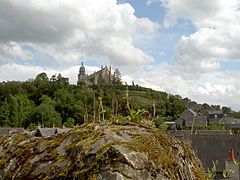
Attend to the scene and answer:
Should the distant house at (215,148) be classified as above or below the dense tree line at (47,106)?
below

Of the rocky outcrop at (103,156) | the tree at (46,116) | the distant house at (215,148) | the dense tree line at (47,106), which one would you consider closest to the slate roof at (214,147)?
the distant house at (215,148)

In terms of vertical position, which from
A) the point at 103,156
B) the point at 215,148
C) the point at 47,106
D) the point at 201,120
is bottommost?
the point at 215,148

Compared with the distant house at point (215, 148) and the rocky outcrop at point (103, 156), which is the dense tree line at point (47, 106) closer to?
the distant house at point (215, 148)

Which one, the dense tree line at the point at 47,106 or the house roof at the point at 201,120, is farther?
the house roof at the point at 201,120

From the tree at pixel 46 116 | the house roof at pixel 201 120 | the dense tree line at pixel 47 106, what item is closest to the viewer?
the tree at pixel 46 116

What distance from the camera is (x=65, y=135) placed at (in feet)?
9.69

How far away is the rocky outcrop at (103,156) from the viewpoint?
7.42 feet

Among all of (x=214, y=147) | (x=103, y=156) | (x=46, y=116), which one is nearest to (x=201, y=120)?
(x=46, y=116)

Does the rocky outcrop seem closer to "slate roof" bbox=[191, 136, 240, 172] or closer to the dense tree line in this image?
"slate roof" bbox=[191, 136, 240, 172]

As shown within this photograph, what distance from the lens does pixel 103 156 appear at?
2.30m

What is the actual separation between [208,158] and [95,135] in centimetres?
2285

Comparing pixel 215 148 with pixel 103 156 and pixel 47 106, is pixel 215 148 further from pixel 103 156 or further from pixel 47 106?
pixel 47 106

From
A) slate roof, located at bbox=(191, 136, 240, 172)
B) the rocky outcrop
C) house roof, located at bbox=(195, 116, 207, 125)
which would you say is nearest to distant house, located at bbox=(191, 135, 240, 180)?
slate roof, located at bbox=(191, 136, 240, 172)

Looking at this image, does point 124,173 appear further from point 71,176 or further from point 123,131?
point 123,131
